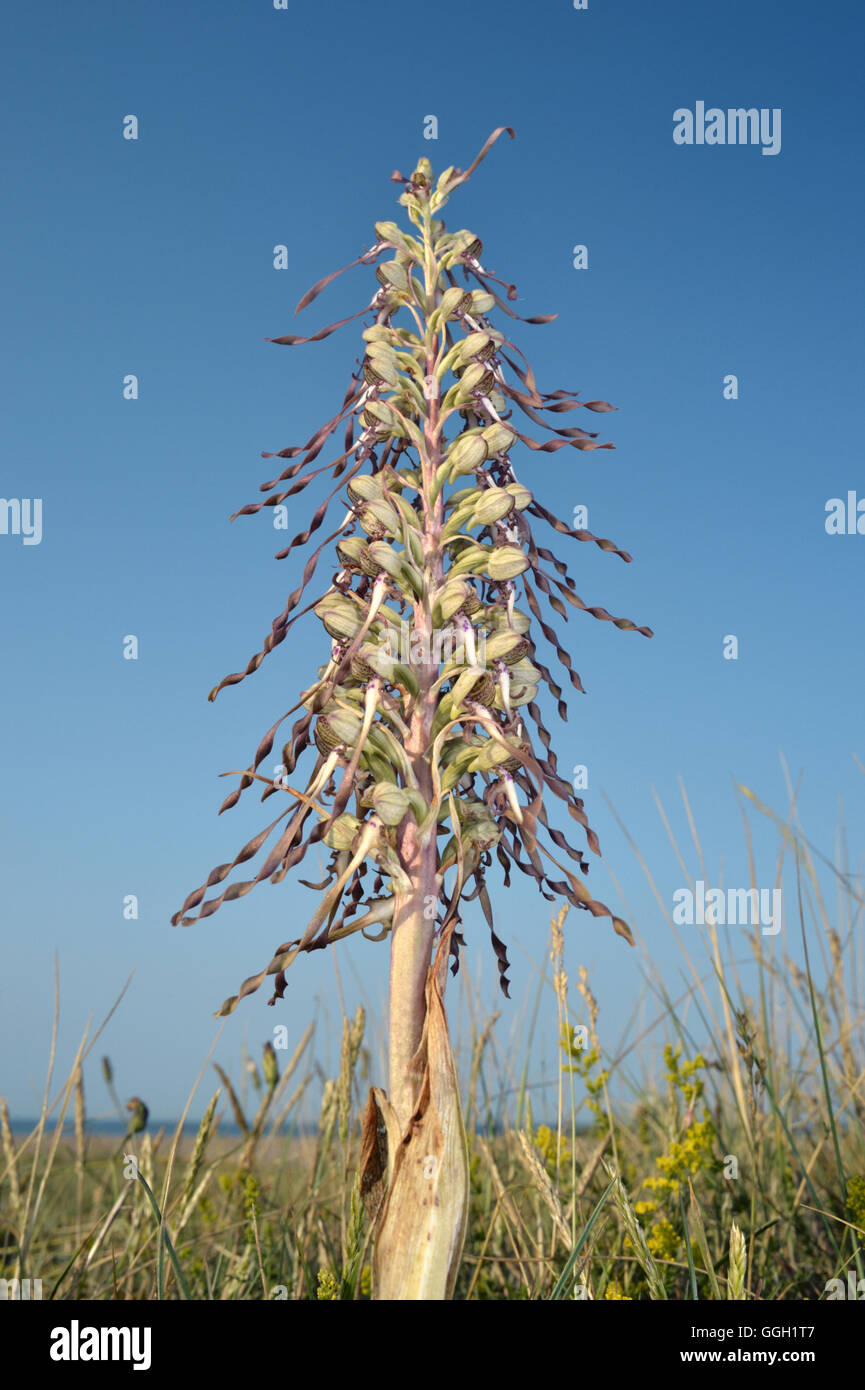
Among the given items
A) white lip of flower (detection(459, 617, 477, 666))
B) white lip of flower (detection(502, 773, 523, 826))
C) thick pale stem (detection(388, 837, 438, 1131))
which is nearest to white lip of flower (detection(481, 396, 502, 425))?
white lip of flower (detection(459, 617, 477, 666))

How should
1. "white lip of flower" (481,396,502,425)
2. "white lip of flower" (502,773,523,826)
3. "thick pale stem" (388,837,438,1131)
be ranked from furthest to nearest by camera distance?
"white lip of flower" (481,396,502,425), "white lip of flower" (502,773,523,826), "thick pale stem" (388,837,438,1131)

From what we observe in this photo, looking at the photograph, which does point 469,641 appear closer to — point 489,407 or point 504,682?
point 504,682

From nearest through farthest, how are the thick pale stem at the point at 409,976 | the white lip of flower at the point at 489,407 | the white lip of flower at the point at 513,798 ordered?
the thick pale stem at the point at 409,976 → the white lip of flower at the point at 513,798 → the white lip of flower at the point at 489,407

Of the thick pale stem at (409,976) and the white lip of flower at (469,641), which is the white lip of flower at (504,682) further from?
the thick pale stem at (409,976)

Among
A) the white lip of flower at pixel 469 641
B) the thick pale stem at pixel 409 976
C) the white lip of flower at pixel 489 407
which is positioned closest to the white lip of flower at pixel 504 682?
the white lip of flower at pixel 469 641

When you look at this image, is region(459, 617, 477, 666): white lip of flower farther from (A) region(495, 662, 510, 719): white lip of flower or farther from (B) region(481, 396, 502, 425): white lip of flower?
(B) region(481, 396, 502, 425): white lip of flower

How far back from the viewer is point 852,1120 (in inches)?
151

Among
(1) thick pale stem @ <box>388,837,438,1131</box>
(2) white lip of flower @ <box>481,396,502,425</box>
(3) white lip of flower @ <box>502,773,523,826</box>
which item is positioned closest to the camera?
(1) thick pale stem @ <box>388,837,438,1131</box>

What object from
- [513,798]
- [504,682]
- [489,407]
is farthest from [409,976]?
[489,407]

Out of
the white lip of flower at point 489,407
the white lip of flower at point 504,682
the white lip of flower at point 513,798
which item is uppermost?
the white lip of flower at point 489,407

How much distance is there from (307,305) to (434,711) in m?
1.75

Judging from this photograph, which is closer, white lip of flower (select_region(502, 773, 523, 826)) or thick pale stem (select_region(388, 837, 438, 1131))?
thick pale stem (select_region(388, 837, 438, 1131))
